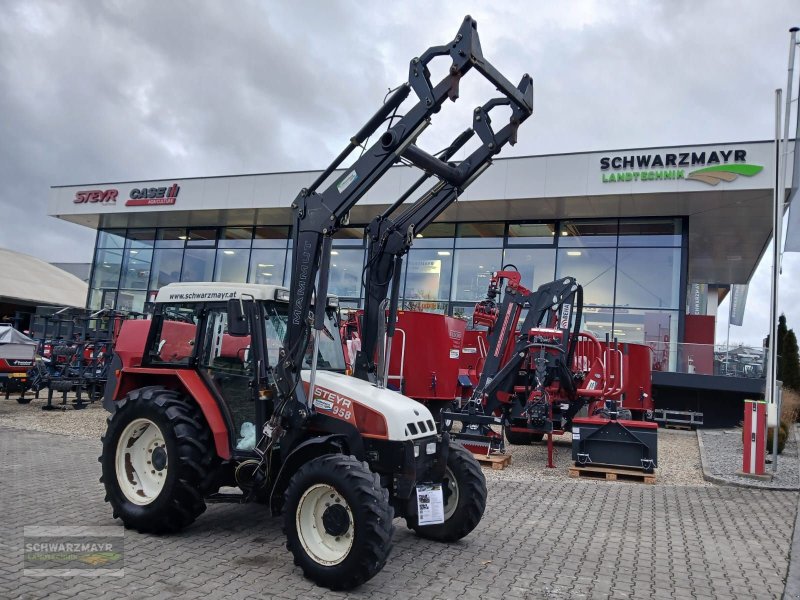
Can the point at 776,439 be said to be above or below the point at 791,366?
below

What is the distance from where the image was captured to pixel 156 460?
5.56m

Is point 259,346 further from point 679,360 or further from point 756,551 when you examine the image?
point 679,360

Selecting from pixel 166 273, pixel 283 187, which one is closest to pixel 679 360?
pixel 283 187

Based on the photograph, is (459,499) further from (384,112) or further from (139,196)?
(139,196)

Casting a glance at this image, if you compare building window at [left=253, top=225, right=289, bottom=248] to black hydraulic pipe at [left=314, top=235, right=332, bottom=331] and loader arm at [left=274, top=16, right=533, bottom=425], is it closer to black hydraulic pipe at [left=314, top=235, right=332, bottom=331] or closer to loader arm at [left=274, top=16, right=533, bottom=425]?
loader arm at [left=274, top=16, right=533, bottom=425]

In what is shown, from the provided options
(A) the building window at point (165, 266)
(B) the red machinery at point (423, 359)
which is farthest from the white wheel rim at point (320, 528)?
(A) the building window at point (165, 266)

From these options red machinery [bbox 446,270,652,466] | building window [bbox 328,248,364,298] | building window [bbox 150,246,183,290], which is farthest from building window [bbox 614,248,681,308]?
building window [bbox 150,246,183,290]

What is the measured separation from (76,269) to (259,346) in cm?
6261

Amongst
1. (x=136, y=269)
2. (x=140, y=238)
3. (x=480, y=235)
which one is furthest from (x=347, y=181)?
(x=140, y=238)

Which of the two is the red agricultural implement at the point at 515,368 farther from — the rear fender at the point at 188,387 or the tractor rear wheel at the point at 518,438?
the rear fender at the point at 188,387

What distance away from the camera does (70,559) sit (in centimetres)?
485

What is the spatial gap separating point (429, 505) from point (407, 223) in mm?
2710

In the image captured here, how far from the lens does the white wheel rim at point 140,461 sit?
18.4 ft

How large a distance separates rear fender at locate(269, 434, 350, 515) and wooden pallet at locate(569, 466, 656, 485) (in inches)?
238
